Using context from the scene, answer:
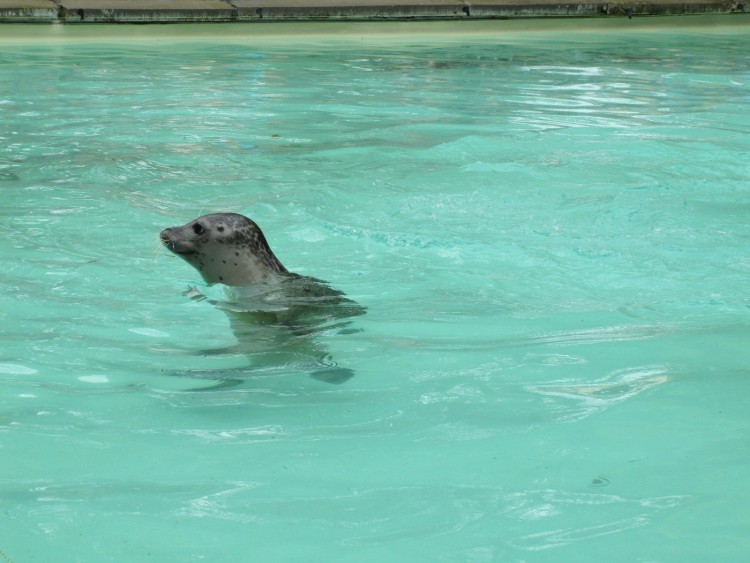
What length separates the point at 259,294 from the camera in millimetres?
4656

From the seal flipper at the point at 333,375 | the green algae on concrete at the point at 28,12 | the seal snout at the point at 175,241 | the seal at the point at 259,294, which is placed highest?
the green algae on concrete at the point at 28,12

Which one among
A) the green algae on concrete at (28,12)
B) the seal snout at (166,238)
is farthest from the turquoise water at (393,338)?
the green algae on concrete at (28,12)

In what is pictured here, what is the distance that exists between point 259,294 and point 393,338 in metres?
0.62

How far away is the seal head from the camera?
472 centimetres

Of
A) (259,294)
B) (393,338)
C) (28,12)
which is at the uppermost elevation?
(28,12)

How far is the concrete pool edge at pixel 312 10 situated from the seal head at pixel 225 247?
1182 centimetres

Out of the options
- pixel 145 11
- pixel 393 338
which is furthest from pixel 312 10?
pixel 393 338

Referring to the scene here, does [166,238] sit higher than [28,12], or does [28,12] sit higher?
[28,12]

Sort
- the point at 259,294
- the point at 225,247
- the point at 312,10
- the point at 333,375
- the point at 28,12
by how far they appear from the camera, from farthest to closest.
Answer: the point at 312,10
the point at 28,12
the point at 225,247
the point at 259,294
the point at 333,375

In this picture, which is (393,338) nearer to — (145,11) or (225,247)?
(225,247)

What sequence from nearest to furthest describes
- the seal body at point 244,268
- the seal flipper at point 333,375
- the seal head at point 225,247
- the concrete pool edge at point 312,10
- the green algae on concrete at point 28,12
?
1. the seal flipper at point 333,375
2. the seal body at point 244,268
3. the seal head at point 225,247
4. the green algae on concrete at point 28,12
5. the concrete pool edge at point 312,10

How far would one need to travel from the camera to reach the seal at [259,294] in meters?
4.28

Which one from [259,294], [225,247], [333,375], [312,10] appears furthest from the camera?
[312,10]

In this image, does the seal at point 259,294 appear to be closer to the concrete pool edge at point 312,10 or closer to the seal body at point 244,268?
the seal body at point 244,268
